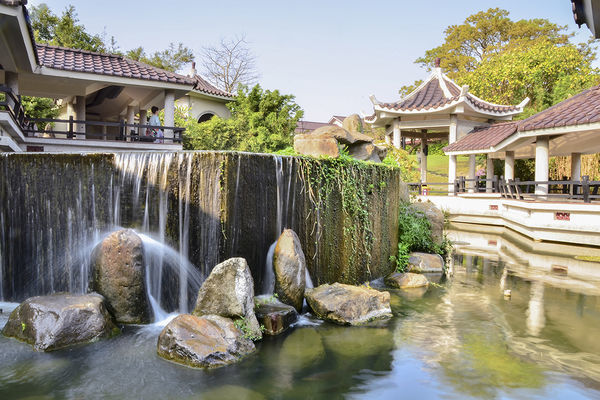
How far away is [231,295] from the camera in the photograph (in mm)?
5465

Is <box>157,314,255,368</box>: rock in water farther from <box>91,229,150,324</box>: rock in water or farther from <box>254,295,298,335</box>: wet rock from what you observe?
<box>91,229,150,324</box>: rock in water

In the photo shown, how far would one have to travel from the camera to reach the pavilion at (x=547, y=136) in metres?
13.2

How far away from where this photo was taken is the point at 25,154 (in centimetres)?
678

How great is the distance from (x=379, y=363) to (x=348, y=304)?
136 cm

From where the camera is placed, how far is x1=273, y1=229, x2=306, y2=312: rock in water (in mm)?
6352

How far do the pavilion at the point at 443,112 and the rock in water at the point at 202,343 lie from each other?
17.5 m

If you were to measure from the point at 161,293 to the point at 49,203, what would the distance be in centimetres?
218

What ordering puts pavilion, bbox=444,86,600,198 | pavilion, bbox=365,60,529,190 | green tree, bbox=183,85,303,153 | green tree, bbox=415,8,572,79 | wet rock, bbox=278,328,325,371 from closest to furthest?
wet rock, bbox=278,328,325,371 < pavilion, bbox=444,86,600,198 < green tree, bbox=183,85,303,153 < pavilion, bbox=365,60,529,190 < green tree, bbox=415,8,572,79

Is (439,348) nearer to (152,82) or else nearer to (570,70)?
(152,82)

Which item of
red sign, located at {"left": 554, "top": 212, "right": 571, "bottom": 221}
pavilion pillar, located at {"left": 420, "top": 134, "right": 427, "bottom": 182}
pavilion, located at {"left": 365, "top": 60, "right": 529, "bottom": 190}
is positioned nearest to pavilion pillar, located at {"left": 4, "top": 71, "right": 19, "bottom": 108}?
pavilion, located at {"left": 365, "top": 60, "right": 529, "bottom": 190}

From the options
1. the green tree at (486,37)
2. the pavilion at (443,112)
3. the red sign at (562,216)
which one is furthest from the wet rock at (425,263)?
the green tree at (486,37)

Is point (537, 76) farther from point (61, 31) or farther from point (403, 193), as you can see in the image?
point (61, 31)

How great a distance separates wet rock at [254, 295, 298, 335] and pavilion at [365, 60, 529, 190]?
16.3 meters

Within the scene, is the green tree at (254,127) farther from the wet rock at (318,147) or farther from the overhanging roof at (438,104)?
the wet rock at (318,147)
